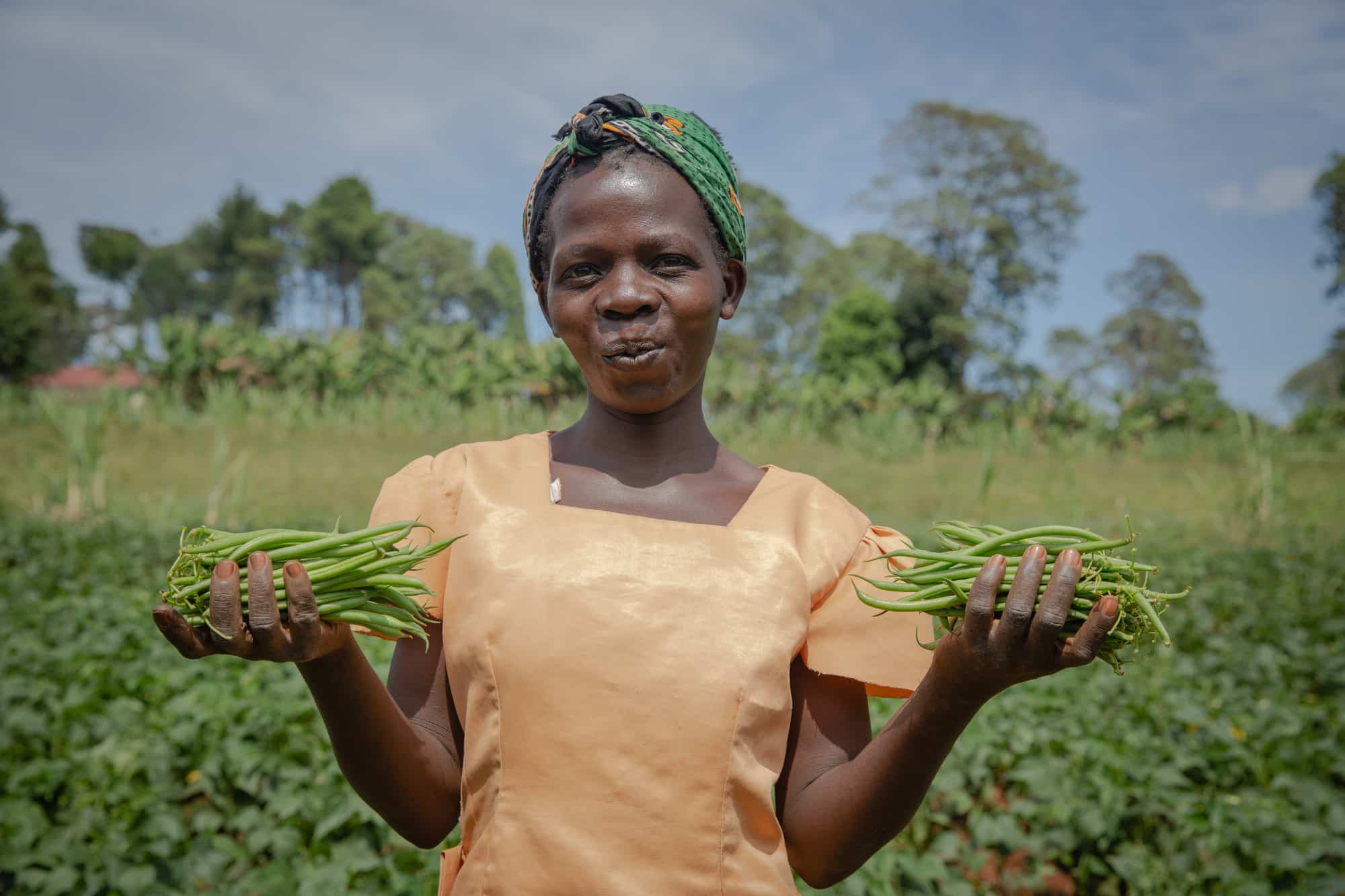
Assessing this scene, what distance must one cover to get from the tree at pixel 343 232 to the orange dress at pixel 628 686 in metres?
47.8

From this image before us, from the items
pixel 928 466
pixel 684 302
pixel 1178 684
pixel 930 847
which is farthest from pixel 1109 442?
pixel 684 302

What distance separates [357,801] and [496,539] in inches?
83.5

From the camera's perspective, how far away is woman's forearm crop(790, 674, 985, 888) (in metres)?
1.19

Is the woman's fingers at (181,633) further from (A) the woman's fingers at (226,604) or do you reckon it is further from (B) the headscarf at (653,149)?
(B) the headscarf at (653,149)

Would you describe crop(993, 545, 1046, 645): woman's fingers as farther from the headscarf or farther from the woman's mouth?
the headscarf

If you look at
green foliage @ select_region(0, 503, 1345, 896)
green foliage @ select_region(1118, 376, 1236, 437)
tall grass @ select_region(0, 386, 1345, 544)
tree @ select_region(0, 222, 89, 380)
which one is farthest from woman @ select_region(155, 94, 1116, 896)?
tree @ select_region(0, 222, 89, 380)

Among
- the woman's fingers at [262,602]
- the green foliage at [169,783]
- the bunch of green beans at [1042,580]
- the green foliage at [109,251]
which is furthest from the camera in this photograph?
the green foliage at [109,251]

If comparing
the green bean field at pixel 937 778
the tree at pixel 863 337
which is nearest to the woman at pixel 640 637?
the green bean field at pixel 937 778

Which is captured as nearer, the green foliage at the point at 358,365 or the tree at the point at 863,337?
the green foliage at the point at 358,365

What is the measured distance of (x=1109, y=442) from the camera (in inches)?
859

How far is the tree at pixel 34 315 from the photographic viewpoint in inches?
1191

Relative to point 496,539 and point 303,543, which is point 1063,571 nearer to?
point 496,539

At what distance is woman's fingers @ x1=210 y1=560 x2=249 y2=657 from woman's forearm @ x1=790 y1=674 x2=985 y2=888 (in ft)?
2.57

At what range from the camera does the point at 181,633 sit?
3.52 feet
